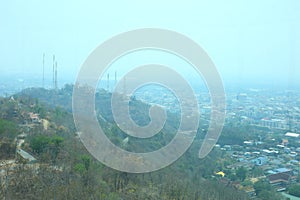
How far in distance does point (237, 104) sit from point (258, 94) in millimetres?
2826

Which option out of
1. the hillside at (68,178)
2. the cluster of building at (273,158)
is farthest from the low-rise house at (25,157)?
the cluster of building at (273,158)

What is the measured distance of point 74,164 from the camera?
3703 millimetres

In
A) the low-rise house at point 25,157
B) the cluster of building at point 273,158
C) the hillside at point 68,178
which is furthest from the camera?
the cluster of building at point 273,158

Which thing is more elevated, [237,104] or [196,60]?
[196,60]

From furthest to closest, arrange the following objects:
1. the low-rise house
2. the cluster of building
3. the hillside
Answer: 1. the cluster of building
2. the low-rise house
3. the hillside

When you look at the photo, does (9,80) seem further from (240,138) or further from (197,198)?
(197,198)

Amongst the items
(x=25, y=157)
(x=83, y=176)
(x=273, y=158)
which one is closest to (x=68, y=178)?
(x=83, y=176)

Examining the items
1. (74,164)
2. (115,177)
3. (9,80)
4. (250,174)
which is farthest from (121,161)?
(9,80)

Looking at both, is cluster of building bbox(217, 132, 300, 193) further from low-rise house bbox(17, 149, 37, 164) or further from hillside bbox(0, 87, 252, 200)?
low-rise house bbox(17, 149, 37, 164)

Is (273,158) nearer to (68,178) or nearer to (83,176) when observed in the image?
(83,176)

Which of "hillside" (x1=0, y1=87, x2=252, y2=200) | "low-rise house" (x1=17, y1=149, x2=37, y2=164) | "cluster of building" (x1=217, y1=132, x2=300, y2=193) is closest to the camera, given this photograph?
"hillside" (x1=0, y1=87, x2=252, y2=200)

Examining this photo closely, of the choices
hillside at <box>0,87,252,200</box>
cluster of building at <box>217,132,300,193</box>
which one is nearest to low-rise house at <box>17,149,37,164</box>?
hillside at <box>0,87,252,200</box>

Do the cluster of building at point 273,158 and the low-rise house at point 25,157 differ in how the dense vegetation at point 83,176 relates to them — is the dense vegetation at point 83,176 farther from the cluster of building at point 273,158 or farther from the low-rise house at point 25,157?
the cluster of building at point 273,158

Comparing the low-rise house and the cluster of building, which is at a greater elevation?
the low-rise house
